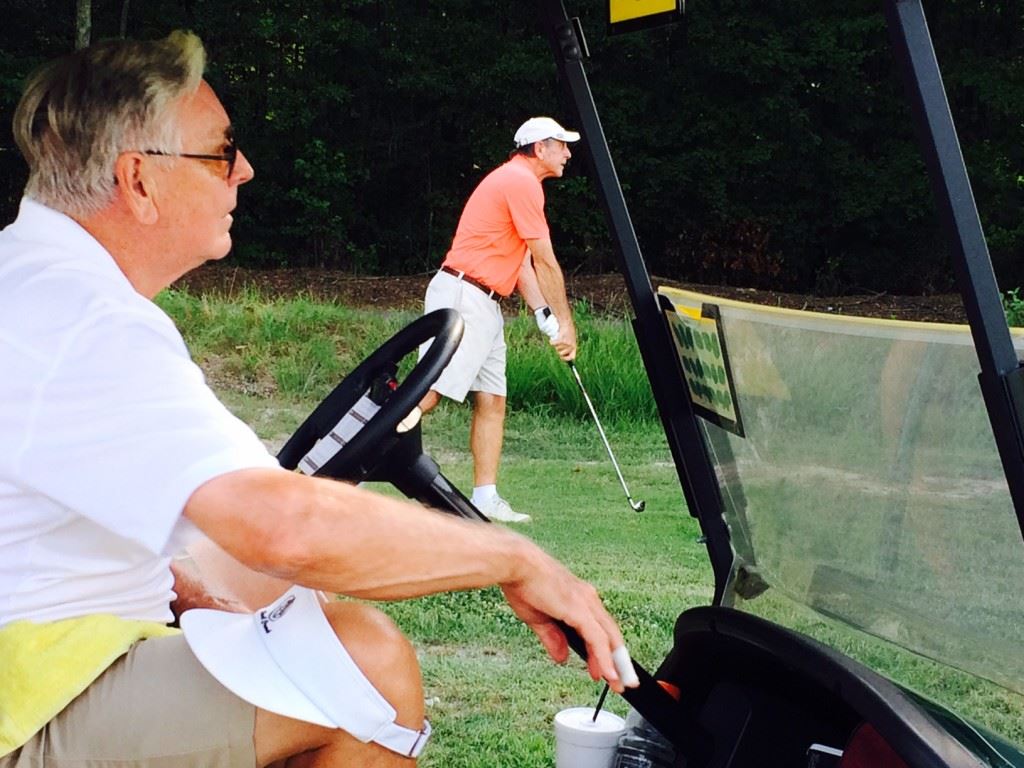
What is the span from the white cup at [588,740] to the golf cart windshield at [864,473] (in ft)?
1.02

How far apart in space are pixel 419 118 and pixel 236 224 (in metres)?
2.70

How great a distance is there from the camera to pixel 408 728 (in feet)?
5.05

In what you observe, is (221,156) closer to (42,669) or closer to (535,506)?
(42,669)

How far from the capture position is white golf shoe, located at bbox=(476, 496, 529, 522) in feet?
20.4

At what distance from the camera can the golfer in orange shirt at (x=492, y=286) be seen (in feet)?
21.4

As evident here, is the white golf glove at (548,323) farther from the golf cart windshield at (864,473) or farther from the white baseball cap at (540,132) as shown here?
the golf cart windshield at (864,473)

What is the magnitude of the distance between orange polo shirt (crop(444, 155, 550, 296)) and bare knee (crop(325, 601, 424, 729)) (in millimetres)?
5255

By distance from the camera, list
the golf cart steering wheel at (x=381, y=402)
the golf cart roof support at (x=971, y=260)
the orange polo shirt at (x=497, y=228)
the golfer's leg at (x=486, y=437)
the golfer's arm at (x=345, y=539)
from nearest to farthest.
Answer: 1. the golf cart roof support at (x=971, y=260)
2. the golfer's arm at (x=345, y=539)
3. the golf cart steering wheel at (x=381, y=402)
4. the golfer's leg at (x=486, y=437)
5. the orange polo shirt at (x=497, y=228)

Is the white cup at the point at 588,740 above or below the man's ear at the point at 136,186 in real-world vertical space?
below

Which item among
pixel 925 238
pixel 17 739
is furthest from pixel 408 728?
Answer: pixel 925 238

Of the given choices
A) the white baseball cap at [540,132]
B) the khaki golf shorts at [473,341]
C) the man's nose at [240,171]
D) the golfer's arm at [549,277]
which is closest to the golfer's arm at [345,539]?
Result: the man's nose at [240,171]

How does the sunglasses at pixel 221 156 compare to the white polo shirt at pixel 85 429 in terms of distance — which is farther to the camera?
the sunglasses at pixel 221 156

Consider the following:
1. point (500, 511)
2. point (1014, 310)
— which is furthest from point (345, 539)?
point (1014, 310)

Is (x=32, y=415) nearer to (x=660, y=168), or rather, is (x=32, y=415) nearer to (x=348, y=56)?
(x=660, y=168)
